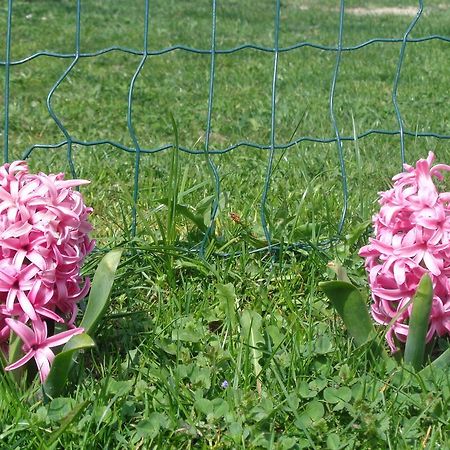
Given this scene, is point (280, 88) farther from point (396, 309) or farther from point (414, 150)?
point (396, 309)

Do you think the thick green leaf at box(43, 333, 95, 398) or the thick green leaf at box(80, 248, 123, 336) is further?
the thick green leaf at box(80, 248, 123, 336)

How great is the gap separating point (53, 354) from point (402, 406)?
818mm

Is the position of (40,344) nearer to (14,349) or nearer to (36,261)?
(14,349)

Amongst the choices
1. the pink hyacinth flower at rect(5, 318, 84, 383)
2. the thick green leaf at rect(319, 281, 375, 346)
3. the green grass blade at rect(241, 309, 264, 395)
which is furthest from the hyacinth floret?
the thick green leaf at rect(319, 281, 375, 346)

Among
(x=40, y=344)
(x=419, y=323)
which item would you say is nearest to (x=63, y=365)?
(x=40, y=344)

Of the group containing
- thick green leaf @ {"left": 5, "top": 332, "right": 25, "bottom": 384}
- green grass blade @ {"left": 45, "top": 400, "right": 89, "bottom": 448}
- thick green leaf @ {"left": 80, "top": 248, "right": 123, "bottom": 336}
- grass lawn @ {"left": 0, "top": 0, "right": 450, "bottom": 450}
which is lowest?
grass lawn @ {"left": 0, "top": 0, "right": 450, "bottom": 450}

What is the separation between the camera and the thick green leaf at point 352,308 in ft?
6.95

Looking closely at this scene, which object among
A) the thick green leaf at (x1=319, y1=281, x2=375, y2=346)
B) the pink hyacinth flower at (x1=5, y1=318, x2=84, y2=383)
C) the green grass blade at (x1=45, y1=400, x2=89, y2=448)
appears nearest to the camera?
the green grass blade at (x1=45, y1=400, x2=89, y2=448)

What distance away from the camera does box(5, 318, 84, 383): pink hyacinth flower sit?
1.98 metres

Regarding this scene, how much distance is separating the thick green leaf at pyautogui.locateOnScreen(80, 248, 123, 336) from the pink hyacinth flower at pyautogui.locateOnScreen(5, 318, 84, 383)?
0.05 meters

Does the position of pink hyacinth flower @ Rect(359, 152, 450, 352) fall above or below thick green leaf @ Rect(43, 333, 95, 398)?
above

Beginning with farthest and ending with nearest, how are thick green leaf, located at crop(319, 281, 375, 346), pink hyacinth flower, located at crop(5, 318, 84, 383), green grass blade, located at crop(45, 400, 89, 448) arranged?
1. thick green leaf, located at crop(319, 281, 375, 346)
2. pink hyacinth flower, located at crop(5, 318, 84, 383)
3. green grass blade, located at crop(45, 400, 89, 448)

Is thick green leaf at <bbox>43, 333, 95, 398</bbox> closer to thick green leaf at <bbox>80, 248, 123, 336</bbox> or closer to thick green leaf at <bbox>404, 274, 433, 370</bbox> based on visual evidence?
thick green leaf at <bbox>80, 248, 123, 336</bbox>

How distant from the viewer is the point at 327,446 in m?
1.96
